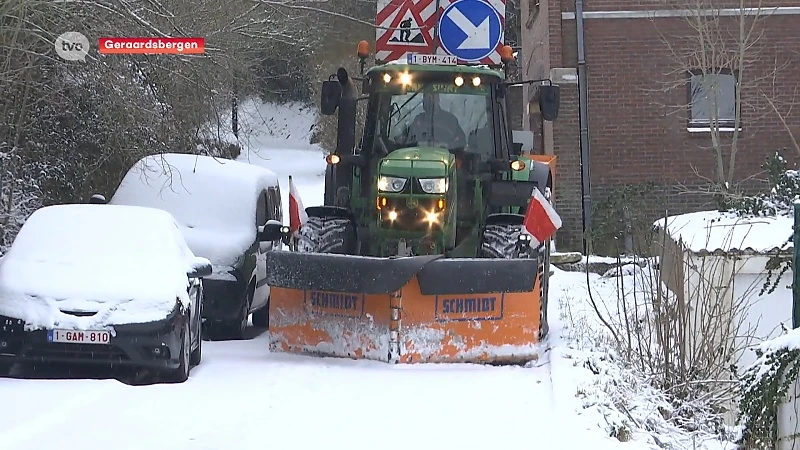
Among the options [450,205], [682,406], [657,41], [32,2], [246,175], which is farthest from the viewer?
[657,41]

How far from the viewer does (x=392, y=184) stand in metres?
9.37

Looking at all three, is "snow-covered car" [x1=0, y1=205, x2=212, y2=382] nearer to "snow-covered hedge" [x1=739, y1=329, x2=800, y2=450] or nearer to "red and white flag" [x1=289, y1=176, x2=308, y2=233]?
"red and white flag" [x1=289, y1=176, x2=308, y2=233]

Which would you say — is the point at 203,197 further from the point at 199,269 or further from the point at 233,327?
the point at 199,269

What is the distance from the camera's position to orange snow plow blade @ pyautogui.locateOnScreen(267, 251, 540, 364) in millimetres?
8805

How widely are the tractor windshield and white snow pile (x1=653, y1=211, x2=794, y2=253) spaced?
1824 mm

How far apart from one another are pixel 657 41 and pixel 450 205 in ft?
33.9

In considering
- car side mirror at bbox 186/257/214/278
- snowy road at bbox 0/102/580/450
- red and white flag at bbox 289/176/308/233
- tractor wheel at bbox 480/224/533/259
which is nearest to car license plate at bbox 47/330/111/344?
snowy road at bbox 0/102/580/450

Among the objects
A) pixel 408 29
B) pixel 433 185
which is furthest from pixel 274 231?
pixel 408 29

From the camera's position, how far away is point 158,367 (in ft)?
27.0

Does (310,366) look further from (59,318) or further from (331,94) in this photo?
(331,94)

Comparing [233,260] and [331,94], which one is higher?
[331,94]

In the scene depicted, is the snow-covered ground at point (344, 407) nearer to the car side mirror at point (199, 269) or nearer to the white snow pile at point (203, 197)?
the car side mirror at point (199, 269)

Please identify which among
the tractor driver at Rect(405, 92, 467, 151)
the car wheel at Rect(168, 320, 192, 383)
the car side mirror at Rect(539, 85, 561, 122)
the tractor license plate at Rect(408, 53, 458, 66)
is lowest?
the car wheel at Rect(168, 320, 192, 383)

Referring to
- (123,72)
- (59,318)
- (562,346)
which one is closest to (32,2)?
(123,72)
